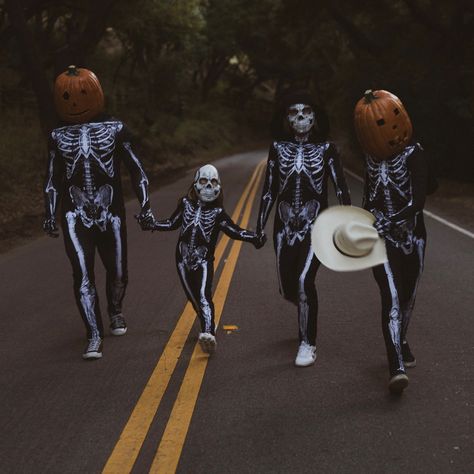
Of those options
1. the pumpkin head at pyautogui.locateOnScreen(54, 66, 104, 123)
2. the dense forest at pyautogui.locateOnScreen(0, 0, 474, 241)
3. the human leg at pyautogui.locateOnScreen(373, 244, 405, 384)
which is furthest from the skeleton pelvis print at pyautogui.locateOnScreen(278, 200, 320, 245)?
the dense forest at pyautogui.locateOnScreen(0, 0, 474, 241)

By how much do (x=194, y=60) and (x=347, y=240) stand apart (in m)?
46.5

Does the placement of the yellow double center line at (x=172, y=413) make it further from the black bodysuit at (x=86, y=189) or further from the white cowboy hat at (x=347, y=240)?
the white cowboy hat at (x=347, y=240)

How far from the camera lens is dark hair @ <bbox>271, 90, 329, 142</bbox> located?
18.6 ft

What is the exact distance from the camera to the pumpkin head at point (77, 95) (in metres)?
5.93

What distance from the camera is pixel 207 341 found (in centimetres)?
595

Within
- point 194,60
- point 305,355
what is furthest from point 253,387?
point 194,60

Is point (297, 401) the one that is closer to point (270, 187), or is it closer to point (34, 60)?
point (270, 187)

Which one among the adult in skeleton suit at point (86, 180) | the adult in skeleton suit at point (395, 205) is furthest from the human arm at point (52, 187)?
the adult in skeleton suit at point (395, 205)

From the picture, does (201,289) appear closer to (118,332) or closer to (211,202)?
(211,202)

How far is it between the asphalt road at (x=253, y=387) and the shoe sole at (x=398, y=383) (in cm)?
8

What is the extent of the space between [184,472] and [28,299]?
5.03 metres

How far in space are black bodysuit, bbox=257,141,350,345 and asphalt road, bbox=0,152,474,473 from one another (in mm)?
570

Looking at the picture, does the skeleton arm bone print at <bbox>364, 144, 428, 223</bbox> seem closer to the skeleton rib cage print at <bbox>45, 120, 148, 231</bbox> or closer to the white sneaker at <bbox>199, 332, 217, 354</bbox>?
the white sneaker at <bbox>199, 332, 217, 354</bbox>

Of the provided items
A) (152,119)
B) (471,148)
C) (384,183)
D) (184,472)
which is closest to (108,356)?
(184,472)
